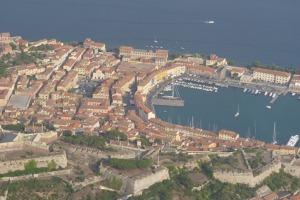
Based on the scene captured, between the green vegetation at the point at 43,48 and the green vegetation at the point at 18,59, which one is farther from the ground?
the green vegetation at the point at 43,48

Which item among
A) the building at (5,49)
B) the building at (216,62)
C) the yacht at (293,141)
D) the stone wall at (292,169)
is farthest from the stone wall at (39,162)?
the building at (216,62)

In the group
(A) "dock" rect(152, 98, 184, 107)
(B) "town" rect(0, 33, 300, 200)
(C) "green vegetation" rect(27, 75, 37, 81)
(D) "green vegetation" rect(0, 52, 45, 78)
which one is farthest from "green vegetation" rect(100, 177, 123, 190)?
(D) "green vegetation" rect(0, 52, 45, 78)

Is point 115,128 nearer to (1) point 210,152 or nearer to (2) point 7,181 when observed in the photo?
(1) point 210,152

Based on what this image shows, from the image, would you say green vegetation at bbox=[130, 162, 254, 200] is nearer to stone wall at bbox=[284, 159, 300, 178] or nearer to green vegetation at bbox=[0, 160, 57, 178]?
stone wall at bbox=[284, 159, 300, 178]

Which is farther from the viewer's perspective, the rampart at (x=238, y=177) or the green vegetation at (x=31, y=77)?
the green vegetation at (x=31, y=77)

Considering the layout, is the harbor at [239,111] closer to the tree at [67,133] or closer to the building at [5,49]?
the tree at [67,133]

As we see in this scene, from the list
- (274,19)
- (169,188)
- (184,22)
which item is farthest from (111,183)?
(274,19)

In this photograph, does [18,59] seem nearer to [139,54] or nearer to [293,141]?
[139,54]
